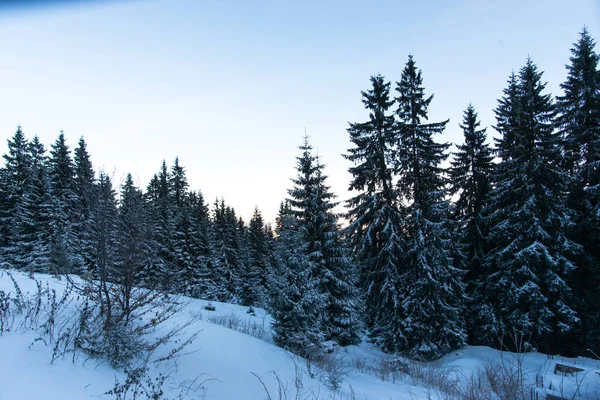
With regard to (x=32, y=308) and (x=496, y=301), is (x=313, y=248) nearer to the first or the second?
(x=496, y=301)

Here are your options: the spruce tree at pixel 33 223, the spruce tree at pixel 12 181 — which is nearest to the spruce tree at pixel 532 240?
the spruce tree at pixel 33 223

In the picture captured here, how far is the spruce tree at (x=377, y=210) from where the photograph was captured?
Result: 17156 mm

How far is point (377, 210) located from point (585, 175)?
1109cm

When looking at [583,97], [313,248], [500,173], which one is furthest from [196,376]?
[583,97]

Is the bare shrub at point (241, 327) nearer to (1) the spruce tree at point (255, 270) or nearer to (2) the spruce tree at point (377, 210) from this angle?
(2) the spruce tree at point (377, 210)

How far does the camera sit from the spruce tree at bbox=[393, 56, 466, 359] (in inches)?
632

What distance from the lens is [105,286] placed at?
17.1 ft

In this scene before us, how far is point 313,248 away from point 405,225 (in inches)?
221

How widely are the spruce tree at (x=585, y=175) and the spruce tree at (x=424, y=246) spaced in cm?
625

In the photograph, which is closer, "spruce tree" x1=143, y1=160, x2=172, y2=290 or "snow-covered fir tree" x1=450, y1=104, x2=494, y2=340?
"spruce tree" x1=143, y1=160, x2=172, y2=290

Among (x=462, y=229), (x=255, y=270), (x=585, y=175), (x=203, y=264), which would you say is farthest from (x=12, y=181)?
(x=585, y=175)

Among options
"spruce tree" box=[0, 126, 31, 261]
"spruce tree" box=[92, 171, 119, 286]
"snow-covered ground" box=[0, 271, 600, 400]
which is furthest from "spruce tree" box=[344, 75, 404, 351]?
"spruce tree" box=[0, 126, 31, 261]

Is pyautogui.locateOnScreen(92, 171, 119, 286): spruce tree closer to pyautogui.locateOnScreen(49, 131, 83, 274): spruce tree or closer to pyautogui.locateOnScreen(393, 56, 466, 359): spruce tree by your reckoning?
pyautogui.locateOnScreen(393, 56, 466, 359): spruce tree

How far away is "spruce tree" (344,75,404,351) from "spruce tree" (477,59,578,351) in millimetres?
5506
